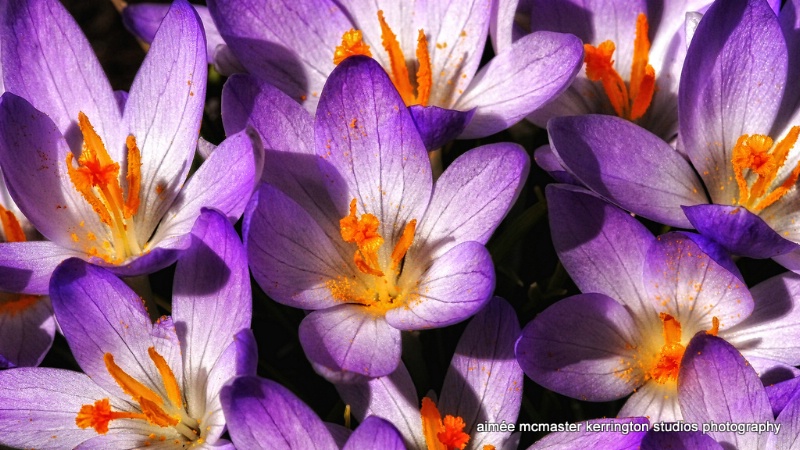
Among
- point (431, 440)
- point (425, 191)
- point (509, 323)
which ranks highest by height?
point (425, 191)

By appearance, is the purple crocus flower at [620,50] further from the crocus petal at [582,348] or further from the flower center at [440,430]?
the flower center at [440,430]

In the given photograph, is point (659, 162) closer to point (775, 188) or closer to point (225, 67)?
point (775, 188)

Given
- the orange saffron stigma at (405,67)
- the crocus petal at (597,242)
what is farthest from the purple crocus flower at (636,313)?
the orange saffron stigma at (405,67)

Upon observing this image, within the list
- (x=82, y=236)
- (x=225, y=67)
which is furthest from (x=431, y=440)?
(x=225, y=67)

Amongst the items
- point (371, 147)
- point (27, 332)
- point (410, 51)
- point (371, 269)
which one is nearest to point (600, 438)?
point (371, 269)

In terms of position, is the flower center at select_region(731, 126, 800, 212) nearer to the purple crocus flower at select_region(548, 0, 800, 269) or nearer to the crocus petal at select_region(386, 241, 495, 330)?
the purple crocus flower at select_region(548, 0, 800, 269)

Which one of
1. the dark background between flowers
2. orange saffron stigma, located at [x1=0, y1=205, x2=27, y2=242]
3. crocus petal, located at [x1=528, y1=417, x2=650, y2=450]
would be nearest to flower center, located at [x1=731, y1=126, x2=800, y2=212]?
the dark background between flowers

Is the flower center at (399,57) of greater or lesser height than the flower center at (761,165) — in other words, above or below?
above

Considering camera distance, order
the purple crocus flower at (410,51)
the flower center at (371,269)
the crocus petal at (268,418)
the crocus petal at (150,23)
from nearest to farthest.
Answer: the crocus petal at (268,418) < the flower center at (371,269) < the purple crocus flower at (410,51) < the crocus petal at (150,23)
